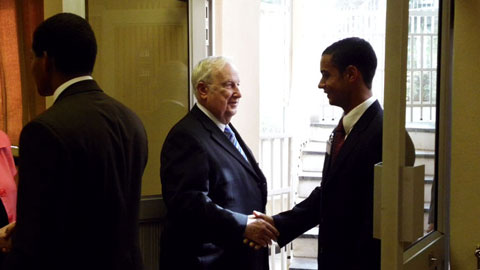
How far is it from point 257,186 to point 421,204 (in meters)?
0.99

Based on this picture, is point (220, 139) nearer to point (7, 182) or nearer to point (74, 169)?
point (7, 182)

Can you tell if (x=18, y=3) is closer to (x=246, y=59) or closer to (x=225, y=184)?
(x=225, y=184)

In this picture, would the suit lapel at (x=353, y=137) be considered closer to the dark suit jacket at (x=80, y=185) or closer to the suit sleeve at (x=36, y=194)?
the dark suit jacket at (x=80, y=185)

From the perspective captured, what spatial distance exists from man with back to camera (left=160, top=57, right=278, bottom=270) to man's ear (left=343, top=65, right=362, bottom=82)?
1.76 ft

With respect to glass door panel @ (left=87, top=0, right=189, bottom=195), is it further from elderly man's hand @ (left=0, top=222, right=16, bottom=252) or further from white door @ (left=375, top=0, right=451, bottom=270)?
white door @ (left=375, top=0, right=451, bottom=270)

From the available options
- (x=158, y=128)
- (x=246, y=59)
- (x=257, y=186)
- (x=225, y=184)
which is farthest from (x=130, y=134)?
(x=246, y=59)

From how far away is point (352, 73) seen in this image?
205 cm

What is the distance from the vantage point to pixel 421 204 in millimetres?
1484

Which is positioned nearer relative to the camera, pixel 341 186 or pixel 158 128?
pixel 341 186

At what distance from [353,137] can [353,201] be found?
22 cm

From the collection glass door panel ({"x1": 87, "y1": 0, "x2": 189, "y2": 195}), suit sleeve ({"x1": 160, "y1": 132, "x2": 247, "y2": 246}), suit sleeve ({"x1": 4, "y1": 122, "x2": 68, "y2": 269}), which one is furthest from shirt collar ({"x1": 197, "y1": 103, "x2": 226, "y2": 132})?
suit sleeve ({"x1": 4, "y1": 122, "x2": 68, "y2": 269})

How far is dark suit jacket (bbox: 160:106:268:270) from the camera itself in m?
2.16

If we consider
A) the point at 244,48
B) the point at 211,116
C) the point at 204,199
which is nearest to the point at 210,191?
the point at 204,199

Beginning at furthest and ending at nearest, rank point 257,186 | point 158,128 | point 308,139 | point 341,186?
point 308,139 → point 158,128 → point 257,186 → point 341,186
